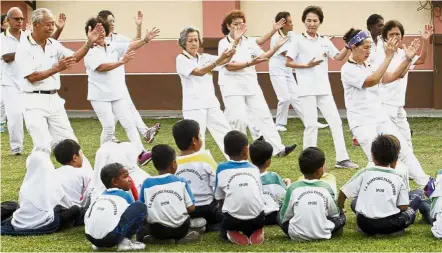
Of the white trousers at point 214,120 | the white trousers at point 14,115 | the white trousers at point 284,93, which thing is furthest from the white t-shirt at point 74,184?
the white trousers at point 284,93

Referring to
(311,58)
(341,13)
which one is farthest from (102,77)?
(341,13)

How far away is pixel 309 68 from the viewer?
34.1ft

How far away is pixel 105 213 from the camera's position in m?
6.39

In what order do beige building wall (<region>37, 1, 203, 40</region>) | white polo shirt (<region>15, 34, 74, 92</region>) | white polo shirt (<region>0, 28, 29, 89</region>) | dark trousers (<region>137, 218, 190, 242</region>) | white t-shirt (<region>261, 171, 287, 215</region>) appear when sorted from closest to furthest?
dark trousers (<region>137, 218, 190, 242</region>) < white t-shirt (<region>261, 171, 287, 215</region>) < white polo shirt (<region>15, 34, 74, 92</region>) < white polo shirt (<region>0, 28, 29, 89</region>) < beige building wall (<region>37, 1, 203, 40</region>)

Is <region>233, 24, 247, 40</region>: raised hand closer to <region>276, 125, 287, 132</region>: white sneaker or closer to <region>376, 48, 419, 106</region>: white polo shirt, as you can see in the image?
<region>376, 48, 419, 106</region>: white polo shirt

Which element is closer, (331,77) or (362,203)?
(362,203)

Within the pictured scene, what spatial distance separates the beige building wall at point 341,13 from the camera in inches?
626

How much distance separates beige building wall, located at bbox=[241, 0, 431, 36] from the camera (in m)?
15.9

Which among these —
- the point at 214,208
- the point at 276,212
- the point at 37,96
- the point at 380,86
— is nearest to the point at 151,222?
the point at 214,208

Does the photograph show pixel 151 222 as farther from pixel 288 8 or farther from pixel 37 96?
pixel 288 8

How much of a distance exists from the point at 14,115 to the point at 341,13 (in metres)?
6.76

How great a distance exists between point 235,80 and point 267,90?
19.5ft

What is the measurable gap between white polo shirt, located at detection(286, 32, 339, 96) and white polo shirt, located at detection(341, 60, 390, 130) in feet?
4.32

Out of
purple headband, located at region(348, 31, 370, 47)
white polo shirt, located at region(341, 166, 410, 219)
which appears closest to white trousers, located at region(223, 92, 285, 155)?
purple headband, located at region(348, 31, 370, 47)
